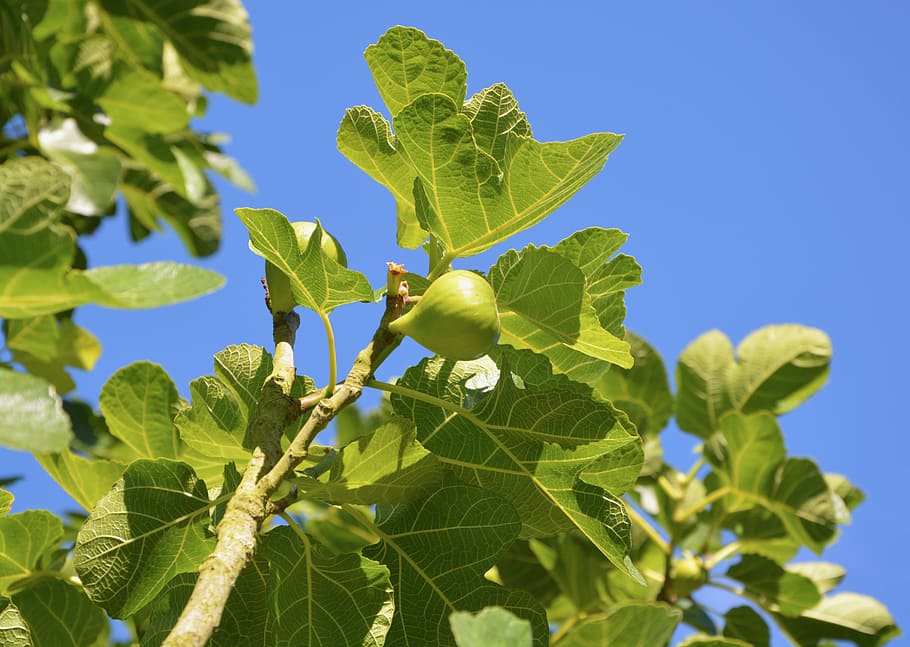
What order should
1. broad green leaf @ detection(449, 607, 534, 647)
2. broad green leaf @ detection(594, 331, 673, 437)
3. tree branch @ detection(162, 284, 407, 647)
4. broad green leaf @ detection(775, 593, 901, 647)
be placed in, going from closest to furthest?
broad green leaf @ detection(449, 607, 534, 647)
tree branch @ detection(162, 284, 407, 647)
broad green leaf @ detection(775, 593, 901, 647)
broad green leaf @ detection(594, 331, 673, 437)

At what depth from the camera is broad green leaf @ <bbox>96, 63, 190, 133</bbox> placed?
272cm

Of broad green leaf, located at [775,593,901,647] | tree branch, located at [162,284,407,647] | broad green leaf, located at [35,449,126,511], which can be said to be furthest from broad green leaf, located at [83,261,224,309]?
broad green leaf, located at [775,593,901,647]

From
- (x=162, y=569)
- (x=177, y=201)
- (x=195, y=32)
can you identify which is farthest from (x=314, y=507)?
(x=162, y=569)

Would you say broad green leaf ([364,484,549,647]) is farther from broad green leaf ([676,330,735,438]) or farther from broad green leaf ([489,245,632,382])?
broad green leaf ([676,330,735,438])

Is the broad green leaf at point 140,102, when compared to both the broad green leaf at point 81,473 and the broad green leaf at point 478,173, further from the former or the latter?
the broad green leaf at point 478,173

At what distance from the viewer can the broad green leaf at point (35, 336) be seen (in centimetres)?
232

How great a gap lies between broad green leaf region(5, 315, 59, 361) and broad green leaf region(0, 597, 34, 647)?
1.19m

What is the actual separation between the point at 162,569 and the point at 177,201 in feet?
8.24

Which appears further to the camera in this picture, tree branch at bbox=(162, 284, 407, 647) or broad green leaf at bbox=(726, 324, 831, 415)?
broad green leaf at bbox=(726, 324, 831, 415)

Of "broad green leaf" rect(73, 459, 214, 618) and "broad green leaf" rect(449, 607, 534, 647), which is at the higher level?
"broad green leaf" rect(449, 607, 534, 647)

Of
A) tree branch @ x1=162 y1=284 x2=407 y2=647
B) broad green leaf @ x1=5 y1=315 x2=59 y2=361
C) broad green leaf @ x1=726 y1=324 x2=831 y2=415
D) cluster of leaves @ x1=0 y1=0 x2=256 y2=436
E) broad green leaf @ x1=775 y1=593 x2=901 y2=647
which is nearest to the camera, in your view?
tree branch @ x1=162 y1=284 x2=407 y2=647

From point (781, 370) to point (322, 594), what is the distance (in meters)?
2.12

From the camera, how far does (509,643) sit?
2.15 feet

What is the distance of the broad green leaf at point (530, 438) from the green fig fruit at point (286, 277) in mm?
212
